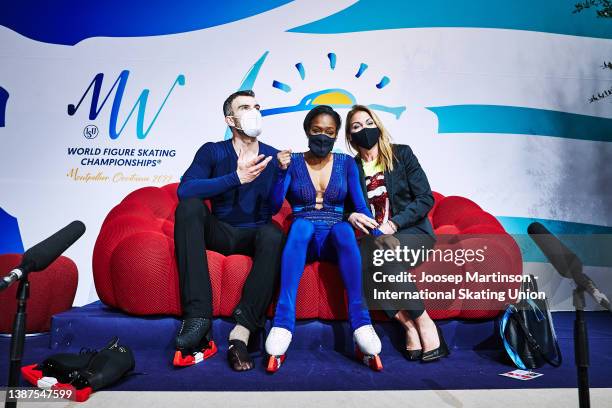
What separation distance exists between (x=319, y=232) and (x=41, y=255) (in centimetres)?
128

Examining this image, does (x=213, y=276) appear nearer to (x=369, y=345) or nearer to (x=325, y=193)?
(x=325, y=193)

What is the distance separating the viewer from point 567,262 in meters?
1.05

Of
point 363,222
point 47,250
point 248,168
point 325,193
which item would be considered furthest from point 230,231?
point 47,250

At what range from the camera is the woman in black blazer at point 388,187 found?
212 centimetres

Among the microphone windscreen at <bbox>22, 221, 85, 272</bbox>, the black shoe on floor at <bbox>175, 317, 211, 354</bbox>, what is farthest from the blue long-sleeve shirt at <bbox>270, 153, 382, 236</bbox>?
the microphone windscreen at <bbox>22, 221, 85, 272</bbox>

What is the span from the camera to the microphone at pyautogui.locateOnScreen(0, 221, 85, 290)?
0.85 meters

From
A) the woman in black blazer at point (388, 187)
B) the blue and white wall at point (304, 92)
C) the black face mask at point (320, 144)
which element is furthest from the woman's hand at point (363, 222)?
the blue and white wall at point (304, 92)

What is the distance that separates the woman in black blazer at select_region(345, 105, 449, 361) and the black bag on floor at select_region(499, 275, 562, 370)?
0.92 feet

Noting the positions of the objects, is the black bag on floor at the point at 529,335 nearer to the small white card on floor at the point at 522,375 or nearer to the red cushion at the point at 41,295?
the small white card on floor at the point at 522,375

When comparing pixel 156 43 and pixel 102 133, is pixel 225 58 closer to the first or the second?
pixel 156 43

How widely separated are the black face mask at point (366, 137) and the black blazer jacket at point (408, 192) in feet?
0.31

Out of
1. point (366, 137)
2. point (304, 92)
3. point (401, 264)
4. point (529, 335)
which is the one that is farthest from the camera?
point (304, 92)

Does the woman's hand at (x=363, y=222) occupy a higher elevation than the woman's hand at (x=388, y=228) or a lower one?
higher

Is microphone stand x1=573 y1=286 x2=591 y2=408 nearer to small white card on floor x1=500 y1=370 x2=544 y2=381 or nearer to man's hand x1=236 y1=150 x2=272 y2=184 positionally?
small white card on floor x1=500 y1=370 x2=544 y2=381
